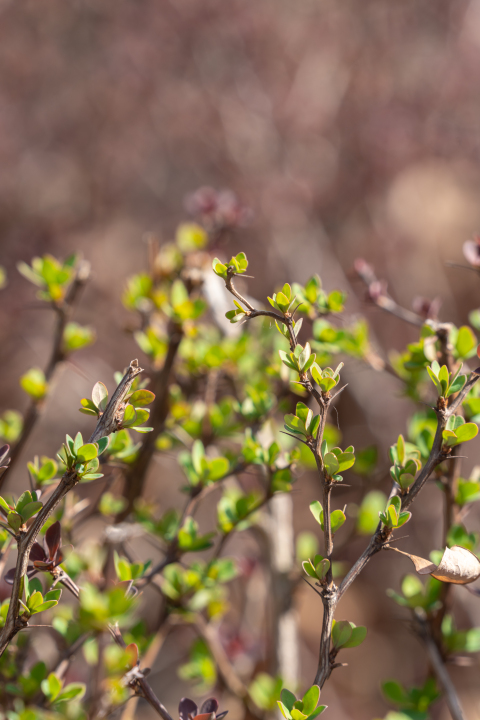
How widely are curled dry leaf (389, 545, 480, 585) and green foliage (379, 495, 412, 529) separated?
2 cm

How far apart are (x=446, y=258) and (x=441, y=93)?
0.92 meters

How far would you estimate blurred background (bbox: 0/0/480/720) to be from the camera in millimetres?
2650

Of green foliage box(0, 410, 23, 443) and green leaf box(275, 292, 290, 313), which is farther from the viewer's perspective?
green foliage box(0, 410, 23, 443)

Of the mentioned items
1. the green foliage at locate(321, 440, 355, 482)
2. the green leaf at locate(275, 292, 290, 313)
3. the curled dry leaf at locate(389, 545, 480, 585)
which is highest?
the green leaf at locate(275, 292, 290, 313)

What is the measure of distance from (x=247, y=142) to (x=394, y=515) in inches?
109

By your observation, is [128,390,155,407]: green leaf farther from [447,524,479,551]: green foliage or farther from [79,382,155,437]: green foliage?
[447,524,479,551]: green foliage

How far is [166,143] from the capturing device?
3.07 metres

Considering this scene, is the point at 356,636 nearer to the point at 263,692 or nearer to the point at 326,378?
the point at 326,378

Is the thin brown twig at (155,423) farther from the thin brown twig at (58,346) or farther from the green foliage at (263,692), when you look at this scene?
the green foliage at (263,692)

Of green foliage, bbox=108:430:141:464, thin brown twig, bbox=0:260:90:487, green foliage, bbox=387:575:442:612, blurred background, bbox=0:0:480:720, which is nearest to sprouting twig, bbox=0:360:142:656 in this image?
green foliage, bbox=108:430:141:464

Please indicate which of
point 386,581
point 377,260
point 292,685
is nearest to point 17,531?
point 292,685

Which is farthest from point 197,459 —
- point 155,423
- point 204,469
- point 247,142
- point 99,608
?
point 247,142

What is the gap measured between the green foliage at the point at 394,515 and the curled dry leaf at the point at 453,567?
0.08 ft

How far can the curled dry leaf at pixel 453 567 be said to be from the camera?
45 centimetres
